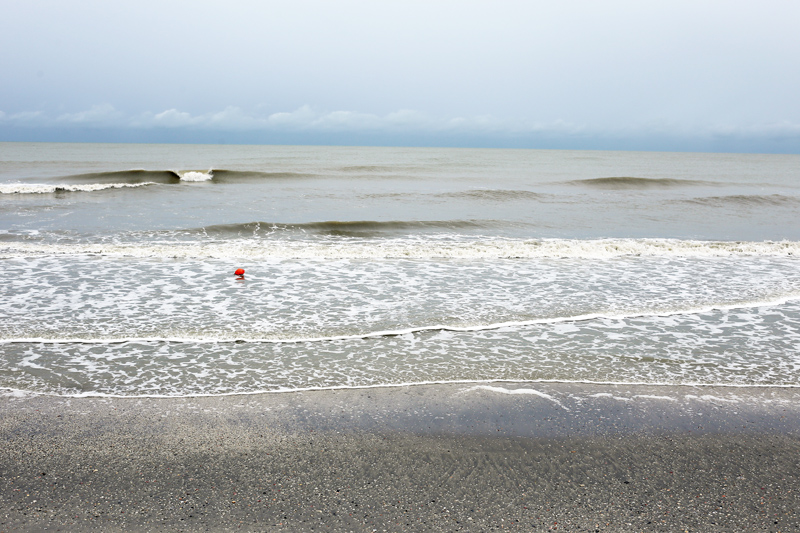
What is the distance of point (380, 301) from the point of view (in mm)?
7082

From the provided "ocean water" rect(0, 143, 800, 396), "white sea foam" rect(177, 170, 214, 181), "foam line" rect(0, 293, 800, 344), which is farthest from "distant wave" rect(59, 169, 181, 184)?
"foam line" rect(0, 293, 800, 344)

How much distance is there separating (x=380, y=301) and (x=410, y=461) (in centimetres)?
389

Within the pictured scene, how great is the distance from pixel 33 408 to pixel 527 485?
368 cm

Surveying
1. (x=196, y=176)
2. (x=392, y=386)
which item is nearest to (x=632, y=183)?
(x=196, y=176)

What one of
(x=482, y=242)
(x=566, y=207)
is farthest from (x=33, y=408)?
(x=566, y=207)

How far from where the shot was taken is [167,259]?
991 cm

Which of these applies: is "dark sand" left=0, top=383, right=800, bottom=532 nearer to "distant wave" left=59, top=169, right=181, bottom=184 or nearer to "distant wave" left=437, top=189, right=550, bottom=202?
"distant wave" left=437, top=189, right=550, bottom=202

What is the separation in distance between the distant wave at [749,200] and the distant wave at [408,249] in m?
10.4

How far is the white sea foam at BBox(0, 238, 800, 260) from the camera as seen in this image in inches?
414

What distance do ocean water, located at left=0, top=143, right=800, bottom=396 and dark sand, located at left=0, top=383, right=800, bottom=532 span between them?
1.39ft

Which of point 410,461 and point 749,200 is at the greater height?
point 749,200

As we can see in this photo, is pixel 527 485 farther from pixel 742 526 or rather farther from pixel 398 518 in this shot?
pixel 742 526

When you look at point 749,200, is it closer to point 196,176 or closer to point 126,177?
point 196,176

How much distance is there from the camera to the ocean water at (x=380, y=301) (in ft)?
15.8
